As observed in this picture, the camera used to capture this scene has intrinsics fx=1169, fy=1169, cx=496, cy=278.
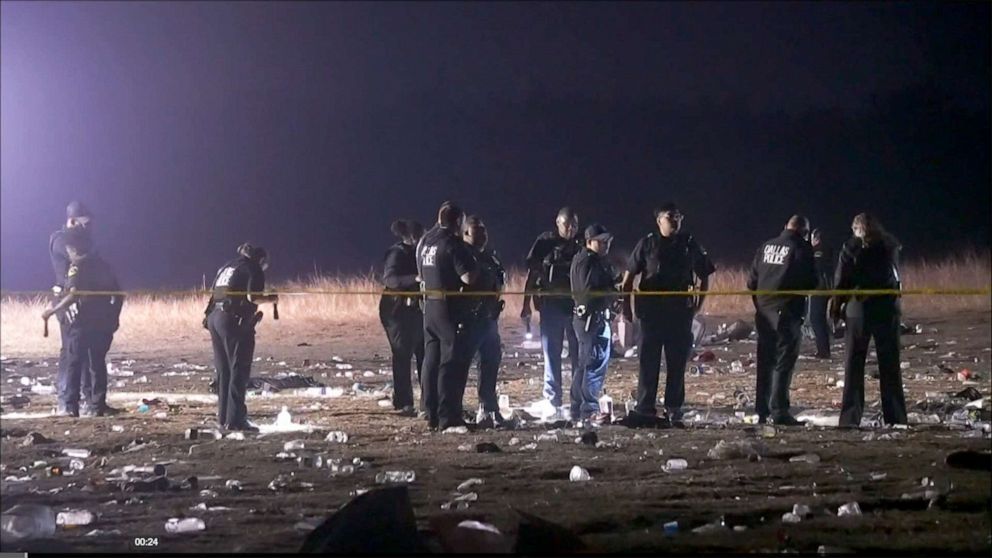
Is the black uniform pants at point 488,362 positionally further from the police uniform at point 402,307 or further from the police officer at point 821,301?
the police officer at point 821,301

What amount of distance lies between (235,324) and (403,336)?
1.46m

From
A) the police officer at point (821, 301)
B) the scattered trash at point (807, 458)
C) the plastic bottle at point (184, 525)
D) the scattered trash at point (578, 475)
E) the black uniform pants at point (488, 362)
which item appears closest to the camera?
the plastic bottle at point (184, 525)

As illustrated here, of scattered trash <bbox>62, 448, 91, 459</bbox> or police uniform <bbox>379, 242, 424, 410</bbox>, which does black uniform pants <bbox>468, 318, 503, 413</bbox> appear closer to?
police uniform <bbox>379, 242, 424, 410</bbox>

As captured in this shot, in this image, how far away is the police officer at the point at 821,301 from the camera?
11398 mm

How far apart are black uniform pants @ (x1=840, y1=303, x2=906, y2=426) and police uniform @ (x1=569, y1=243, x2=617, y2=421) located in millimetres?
1800

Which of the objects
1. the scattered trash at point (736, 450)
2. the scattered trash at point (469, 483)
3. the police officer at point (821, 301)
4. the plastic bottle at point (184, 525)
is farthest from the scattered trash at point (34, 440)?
the police officer at point (821, 301)

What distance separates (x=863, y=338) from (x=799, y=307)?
0.51m

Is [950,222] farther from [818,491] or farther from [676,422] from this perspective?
[818,491]

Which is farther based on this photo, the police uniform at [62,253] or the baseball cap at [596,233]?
the police uniform at [62,253]

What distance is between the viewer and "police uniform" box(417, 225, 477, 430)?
8445 millimetres

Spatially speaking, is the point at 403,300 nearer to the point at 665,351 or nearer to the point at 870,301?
the point at 665,351

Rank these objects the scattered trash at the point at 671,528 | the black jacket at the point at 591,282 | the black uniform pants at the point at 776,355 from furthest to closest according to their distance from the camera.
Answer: the black jacket at the point at 591,282 < the black uniform pants at the point at 776,355 < the scattered trash at the point at 671,528

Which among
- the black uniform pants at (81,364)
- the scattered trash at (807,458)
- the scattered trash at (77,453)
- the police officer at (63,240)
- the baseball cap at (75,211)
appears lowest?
the scattered trash at (77,453)

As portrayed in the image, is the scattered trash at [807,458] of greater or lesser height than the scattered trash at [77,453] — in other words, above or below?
above
